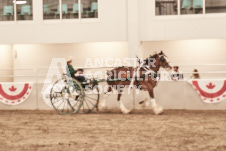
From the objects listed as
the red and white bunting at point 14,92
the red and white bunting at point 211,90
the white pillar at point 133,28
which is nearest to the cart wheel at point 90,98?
the red and white bunting at point 14,92

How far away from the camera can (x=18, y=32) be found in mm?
22328

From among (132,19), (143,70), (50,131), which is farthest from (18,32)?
(50,131)

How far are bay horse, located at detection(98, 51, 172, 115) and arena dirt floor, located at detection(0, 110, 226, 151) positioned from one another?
2.24 feet

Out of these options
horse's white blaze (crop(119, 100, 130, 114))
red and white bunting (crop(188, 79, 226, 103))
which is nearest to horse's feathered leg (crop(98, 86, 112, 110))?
horse's white blaze (crop(119, 100, 130, 114))

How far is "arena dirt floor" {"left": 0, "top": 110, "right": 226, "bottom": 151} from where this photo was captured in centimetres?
1038

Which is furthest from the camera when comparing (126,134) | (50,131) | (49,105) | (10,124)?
(49,105)

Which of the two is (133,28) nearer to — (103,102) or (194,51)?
(194,51)

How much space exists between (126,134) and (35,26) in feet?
37.8

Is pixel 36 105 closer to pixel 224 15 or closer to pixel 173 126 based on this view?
pixel 173 126

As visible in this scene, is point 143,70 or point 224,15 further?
point 224,15

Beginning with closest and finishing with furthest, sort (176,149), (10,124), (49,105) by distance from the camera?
(176,149) → (10,124) → (49,105)

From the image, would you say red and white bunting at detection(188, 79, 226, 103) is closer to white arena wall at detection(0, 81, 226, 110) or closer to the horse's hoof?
white arena wall at detection(0, 81, 226, 110)

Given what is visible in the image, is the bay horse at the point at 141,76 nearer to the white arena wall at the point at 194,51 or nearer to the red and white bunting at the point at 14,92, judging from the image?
the red and white bunting at the point at 14,92

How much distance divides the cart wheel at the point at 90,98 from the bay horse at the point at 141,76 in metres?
0.40
